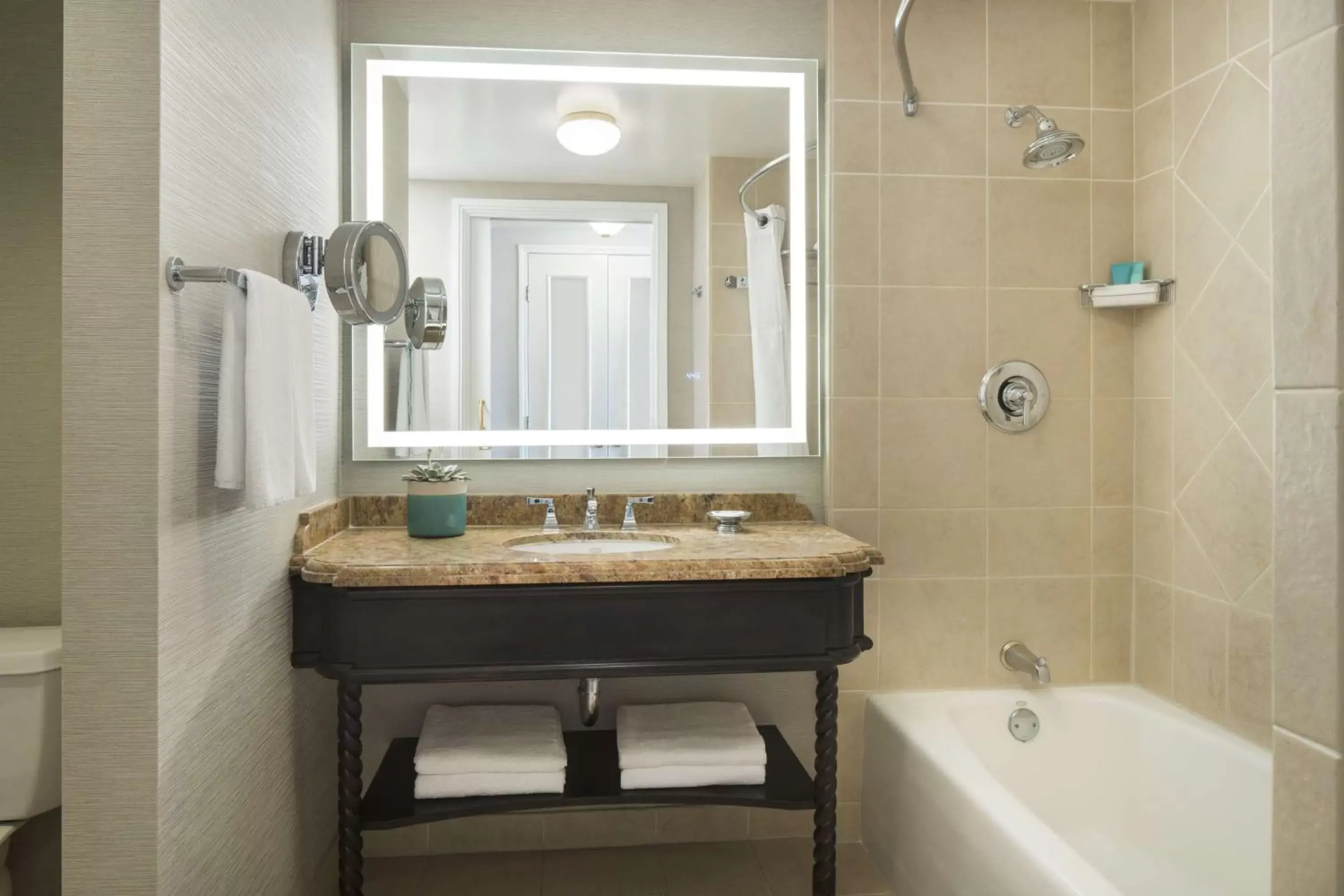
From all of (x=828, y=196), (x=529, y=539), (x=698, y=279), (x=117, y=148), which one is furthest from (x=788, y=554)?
(x=117, y=148)

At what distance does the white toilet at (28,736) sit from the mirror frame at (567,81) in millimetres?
853

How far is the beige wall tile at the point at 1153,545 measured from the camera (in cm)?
215

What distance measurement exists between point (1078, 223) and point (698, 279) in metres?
1.04

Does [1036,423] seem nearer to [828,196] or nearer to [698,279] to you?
[828,196]

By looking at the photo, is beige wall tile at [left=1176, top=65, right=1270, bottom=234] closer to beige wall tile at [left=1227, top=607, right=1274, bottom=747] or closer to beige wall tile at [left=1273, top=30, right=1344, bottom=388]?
beige wall tile at [left=1227, top=607, right=1274, bottom=747]

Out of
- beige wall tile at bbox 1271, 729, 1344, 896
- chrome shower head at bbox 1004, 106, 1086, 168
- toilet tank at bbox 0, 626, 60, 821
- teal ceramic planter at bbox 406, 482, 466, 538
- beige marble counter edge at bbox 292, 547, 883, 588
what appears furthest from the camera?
teal ceramic planter at bbox 406, 482, 466, 538

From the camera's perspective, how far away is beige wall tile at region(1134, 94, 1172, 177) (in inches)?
84.6

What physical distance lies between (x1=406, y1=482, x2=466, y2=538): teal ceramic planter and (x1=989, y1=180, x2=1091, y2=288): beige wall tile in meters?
1.51

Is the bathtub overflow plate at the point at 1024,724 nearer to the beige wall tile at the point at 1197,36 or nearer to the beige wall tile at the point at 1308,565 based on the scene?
the beige wall tile at the point at 1308,565

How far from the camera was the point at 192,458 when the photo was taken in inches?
51.0

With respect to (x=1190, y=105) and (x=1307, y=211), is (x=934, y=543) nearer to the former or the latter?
(x=1190, y=105)

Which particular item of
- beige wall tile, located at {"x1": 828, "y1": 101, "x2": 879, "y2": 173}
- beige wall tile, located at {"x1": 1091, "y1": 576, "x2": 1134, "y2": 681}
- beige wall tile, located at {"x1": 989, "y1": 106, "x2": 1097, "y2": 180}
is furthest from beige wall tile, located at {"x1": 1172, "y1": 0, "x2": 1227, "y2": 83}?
beige wall tile, located at {"x1": 1091, "y1": 576, "x2": 1134, "y2": 681}

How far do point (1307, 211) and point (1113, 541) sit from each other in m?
1.77

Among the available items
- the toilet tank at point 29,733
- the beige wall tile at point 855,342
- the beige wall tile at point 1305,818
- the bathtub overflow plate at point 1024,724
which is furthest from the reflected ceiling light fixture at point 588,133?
the beige wall tile at point 1305,818
